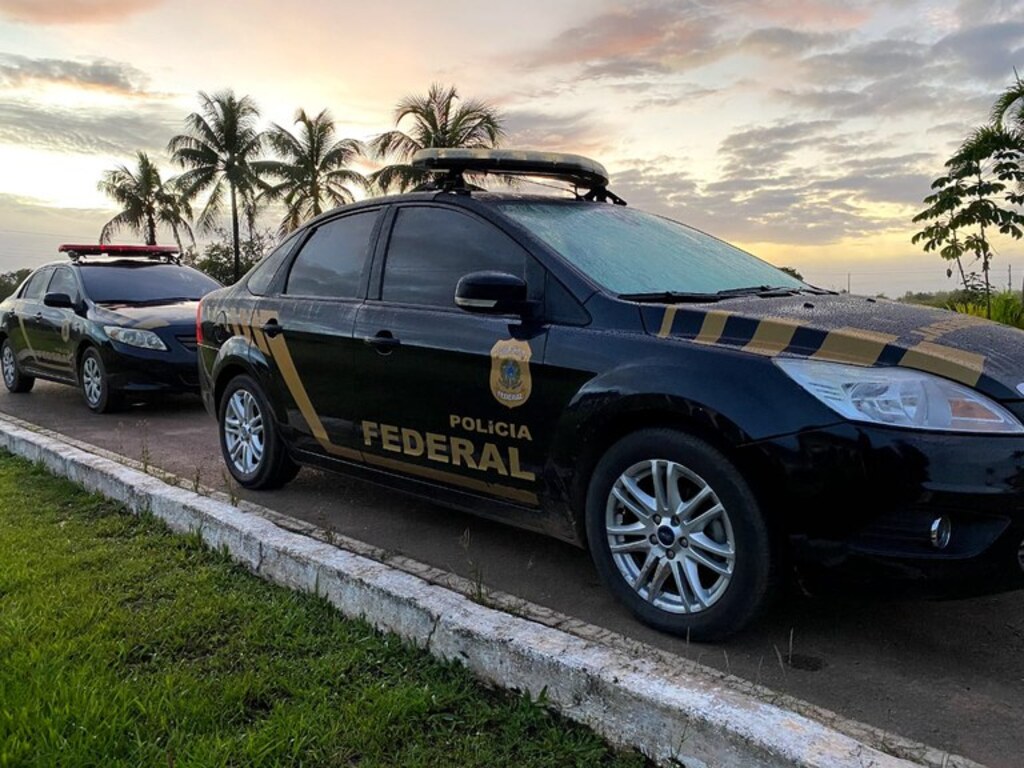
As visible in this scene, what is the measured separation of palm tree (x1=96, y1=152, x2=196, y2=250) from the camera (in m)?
43.0

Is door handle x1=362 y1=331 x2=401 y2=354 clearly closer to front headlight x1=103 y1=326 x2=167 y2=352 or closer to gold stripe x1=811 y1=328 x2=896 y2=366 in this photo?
gold stripe x1=811 y1=328 x2=896 y2=366

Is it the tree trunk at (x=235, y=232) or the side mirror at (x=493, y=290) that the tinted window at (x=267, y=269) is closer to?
the side mirror at (x=493, y=290)

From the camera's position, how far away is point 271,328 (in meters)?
4.49

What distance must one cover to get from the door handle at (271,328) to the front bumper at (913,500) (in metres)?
2.85

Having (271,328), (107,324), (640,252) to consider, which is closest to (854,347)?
(640,252)

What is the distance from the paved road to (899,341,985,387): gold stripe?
721 mm

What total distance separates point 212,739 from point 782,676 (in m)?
1.66

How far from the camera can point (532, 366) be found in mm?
3166

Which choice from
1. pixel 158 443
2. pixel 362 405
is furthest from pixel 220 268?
pixel 362 405

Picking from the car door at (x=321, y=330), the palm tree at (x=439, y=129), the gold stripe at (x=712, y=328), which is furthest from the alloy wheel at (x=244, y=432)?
the palm tree at (x=439, y=129)

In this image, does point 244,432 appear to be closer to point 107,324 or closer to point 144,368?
point 144,368

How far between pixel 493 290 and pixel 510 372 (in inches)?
13.0

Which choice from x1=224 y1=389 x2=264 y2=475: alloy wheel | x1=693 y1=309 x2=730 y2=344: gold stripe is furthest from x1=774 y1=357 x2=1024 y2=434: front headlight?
x1=224 y1=389 x2=264 y2=475: alloy wheel

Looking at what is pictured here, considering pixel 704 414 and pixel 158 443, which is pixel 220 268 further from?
pixel 704 414
